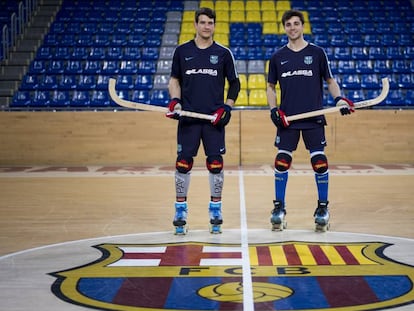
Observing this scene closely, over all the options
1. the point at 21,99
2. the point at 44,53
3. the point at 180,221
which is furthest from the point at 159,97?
the point at 180,221

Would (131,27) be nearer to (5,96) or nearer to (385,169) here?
(5,96)

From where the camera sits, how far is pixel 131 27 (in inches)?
796

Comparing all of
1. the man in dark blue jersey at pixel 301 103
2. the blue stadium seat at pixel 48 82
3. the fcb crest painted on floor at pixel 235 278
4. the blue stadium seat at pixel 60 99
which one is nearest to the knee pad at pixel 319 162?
the man in dark blue jersey at pixel 301 103

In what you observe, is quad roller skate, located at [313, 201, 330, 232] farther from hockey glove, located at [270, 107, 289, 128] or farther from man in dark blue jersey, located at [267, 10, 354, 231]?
hockey glove, located at [270, 107, 289, 128]

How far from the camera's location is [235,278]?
4.73m

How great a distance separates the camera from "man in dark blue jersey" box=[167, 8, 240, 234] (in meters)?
6.57

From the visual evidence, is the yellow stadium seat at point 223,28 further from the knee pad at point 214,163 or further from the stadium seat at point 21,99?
the knee pad at point 214,163

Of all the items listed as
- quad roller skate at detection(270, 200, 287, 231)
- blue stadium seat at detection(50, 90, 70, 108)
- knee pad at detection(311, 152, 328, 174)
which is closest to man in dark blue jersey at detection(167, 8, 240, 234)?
quad roller skate at detection(270, 200, 287, 231)

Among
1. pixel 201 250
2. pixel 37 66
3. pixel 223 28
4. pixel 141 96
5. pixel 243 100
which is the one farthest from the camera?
pixel 223 28

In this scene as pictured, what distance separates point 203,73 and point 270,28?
14.0m

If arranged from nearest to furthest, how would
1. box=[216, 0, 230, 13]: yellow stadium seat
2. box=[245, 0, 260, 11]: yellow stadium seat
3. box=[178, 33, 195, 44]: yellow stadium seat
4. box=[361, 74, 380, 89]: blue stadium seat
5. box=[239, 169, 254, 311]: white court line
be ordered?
box=[239, 169, 254, 311]: white court line, box=[361, 74, 380, 89]: blue stadium seat, box=[178, 33, 195, 44]: yellow stadium seat, box=[216, 0, 230, 13]: yellow stadium seat, box=[245, 0, 260, 11]: yellow stadium seat

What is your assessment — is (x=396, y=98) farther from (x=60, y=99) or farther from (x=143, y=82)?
(x=60, y=99)

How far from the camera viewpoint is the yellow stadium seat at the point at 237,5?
69.7 feet

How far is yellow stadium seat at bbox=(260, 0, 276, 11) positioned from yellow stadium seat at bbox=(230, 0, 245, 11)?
0.62m
